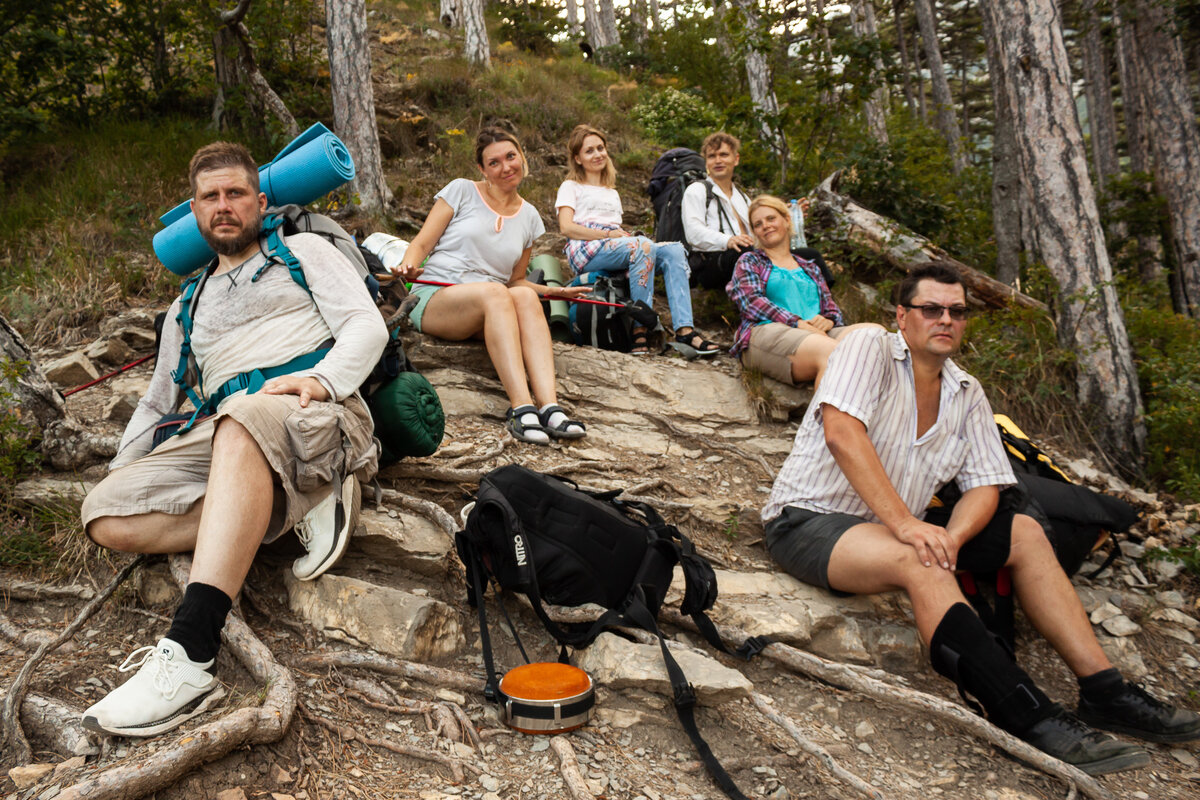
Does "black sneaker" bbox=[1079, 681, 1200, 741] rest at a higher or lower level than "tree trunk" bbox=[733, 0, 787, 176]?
lower

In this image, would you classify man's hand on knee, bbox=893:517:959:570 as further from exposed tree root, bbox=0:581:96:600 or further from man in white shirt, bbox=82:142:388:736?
exposed tree root, bbox=0:581:96:600

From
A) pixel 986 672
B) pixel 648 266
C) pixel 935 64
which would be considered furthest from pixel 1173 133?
pixel 935 64

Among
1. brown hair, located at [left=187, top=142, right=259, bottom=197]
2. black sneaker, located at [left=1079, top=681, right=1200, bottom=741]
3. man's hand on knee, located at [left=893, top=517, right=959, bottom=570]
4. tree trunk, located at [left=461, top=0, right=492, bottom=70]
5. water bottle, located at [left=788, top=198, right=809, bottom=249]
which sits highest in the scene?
tree trunk, located at [left=461, top=0, right=492, bottom=70]

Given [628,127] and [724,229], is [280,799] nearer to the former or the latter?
[724,229]

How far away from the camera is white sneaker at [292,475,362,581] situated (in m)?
3.08

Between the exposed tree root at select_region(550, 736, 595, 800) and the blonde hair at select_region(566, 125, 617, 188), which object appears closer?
the exposed tree root at select_region(550, 736, 595, 800)

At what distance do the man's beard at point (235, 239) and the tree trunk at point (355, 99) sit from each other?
487 centimetres

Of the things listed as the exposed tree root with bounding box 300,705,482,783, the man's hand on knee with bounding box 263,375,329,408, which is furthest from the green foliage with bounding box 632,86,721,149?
the exposed tree root with bounding box 300,705,482,783

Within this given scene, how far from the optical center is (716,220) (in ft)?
22.0

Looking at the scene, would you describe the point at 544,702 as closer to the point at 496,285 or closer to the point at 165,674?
the point at 165,674

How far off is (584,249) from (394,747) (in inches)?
180

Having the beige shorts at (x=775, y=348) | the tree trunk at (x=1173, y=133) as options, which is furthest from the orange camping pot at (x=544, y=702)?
the tree trunk at (x=1173, y=133)

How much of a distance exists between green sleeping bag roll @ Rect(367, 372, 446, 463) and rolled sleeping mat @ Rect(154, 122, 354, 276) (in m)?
0.94

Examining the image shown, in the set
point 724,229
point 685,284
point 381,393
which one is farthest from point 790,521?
point 724,229
